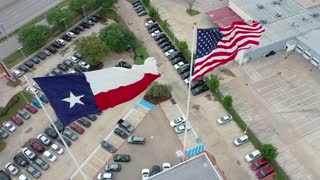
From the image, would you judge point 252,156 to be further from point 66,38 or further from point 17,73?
point 17,73

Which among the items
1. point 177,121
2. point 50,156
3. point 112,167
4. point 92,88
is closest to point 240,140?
point 177,121

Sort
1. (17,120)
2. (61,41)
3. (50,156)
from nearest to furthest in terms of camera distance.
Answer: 1. (50,156)
2. (17,120)
3. (61,41)

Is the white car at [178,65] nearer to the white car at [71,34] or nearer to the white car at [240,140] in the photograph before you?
the white car at [240,140]

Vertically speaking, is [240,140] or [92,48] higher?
[92,48]

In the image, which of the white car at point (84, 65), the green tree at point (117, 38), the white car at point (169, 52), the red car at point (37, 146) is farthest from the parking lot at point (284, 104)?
the red car at point (37, 146)

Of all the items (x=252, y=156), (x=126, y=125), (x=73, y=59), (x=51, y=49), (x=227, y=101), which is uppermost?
(x=51, y=49)

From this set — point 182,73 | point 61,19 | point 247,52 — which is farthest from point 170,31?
point 61,19

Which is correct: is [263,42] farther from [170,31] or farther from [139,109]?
[139,109]
